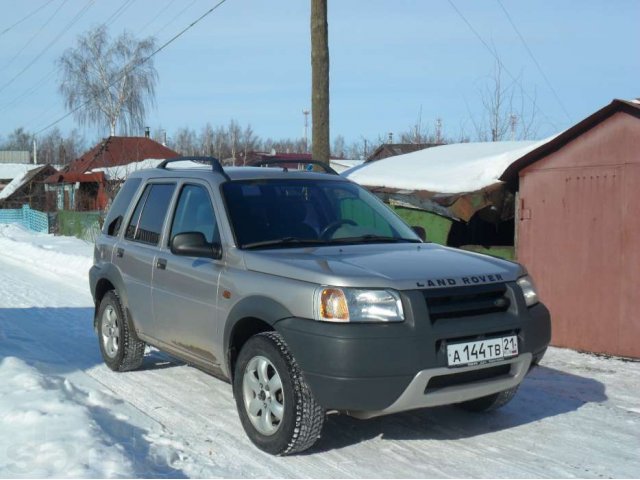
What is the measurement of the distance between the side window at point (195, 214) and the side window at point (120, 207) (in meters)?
1.07

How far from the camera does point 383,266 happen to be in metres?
4.54

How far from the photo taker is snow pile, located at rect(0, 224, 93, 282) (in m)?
16.7

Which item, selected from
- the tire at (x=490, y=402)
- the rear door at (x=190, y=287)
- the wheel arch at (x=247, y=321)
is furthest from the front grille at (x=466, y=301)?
the rear door at (x=190, y=287)

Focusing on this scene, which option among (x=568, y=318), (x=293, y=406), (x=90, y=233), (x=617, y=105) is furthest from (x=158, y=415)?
(x=90, y=233)

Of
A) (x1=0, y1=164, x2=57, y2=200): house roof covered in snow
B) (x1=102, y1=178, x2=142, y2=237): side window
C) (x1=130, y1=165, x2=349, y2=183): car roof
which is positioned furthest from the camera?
(x1=0, y1=164, x2=57, y2=200): house roof covered in snow

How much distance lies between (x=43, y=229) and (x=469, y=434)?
107 ft

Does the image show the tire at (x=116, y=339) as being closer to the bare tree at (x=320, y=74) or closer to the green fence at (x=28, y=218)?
the bare tree at (x=320, y=74)

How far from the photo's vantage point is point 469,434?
202 inches

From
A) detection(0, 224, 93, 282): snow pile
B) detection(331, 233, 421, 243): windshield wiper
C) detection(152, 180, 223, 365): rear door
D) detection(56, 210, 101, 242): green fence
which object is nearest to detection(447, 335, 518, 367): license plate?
detection(331, 233, 421, 243): windshield wiper

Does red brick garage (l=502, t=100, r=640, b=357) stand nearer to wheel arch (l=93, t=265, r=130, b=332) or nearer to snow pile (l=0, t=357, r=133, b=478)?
wheel arch (l=93, t=265, r=130, b=332)

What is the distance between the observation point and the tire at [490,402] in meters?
5.40

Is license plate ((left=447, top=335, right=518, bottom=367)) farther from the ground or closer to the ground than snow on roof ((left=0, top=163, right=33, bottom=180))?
closer to the ground

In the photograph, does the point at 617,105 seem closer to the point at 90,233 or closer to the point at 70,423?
the point at 70,423

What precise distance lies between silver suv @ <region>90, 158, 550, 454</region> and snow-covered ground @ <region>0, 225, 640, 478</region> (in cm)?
31
